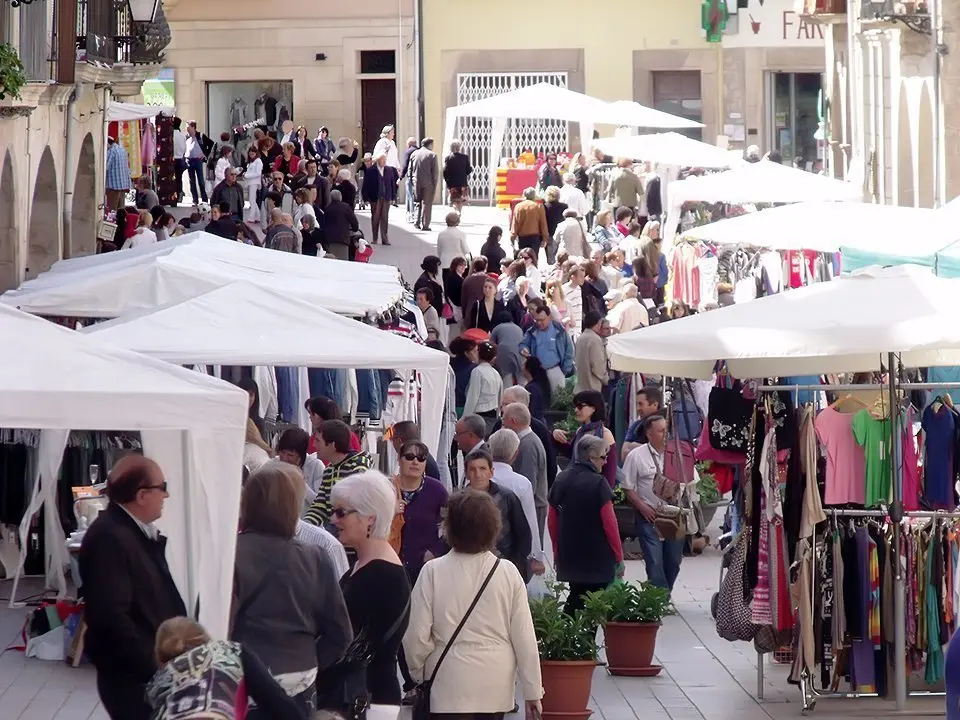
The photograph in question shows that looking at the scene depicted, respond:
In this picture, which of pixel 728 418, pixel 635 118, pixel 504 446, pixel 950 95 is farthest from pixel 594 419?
pixel 635 118

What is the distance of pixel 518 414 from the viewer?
11.5 m

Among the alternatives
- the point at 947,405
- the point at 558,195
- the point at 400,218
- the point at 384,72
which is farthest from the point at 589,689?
the point at 384,72

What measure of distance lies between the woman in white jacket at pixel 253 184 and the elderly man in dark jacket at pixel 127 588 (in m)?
24.1

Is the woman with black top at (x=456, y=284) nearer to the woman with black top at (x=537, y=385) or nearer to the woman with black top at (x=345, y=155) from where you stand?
the woman with black top at (x=537, y=385)

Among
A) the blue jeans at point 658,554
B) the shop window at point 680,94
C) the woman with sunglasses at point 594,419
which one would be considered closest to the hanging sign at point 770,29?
the shop window at point 680,94

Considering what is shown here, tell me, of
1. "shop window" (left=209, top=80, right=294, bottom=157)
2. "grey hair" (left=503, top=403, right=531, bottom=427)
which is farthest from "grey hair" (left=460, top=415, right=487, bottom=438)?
"shop window" (left=209, top=80, right=294, bottom=157)

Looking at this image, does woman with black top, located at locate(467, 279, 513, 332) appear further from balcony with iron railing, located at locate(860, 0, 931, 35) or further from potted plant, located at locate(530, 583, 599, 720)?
potted plant, located at locate(530, 583, 599, 720)

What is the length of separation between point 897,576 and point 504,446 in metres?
2.36

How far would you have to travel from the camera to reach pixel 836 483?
32.2ft

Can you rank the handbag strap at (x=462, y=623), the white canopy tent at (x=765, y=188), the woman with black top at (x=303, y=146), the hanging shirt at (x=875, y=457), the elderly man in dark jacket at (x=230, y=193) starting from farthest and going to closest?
the woman with black top at (x=303, y=146), the elderly man in dark jacket at (x=230, y=193), the white canopy tent at (x=765, y=188), the hanging shirt at (x=875, y=457), the handbag strap at (x=462, y=623)

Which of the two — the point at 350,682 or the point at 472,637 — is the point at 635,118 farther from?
the point at 350,682

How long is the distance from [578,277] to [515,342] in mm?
2610

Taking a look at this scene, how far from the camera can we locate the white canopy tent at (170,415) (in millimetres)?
6637

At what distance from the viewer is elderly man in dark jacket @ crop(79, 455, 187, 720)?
6.30 meters
